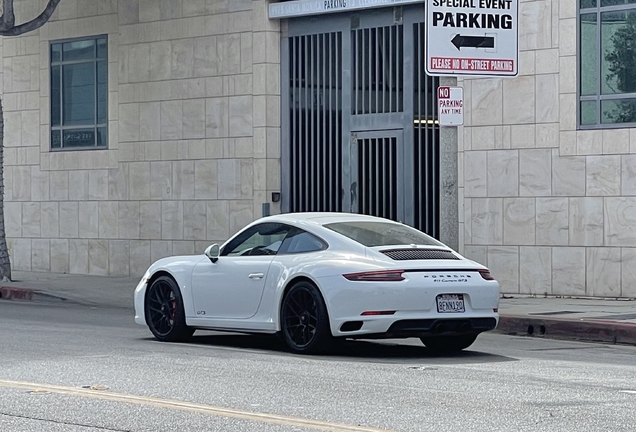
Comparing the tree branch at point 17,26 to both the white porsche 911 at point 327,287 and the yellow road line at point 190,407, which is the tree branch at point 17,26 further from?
the yellow road line at point 190,407

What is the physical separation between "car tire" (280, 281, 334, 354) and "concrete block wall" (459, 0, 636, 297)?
7542 millimetres

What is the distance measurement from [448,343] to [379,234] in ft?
4.25

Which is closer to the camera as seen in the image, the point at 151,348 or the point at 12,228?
the point at 151,348

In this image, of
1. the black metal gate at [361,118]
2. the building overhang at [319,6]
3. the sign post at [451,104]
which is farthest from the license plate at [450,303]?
the building overhang at [319,6]

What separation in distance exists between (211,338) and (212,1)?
1061 cm

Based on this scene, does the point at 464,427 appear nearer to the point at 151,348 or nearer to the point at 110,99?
the point at 151,348

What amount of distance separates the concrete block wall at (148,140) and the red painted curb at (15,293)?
3.20m

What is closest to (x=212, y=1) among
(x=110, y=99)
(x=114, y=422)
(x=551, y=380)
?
(x=110, y=99)

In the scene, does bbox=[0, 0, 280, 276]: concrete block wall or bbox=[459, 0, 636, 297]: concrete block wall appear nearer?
bbox=[459, 0, 636, 297]: concrete block wall

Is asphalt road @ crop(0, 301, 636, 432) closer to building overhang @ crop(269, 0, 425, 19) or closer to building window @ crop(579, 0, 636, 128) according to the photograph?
building window @ crop(579, 0, 636, 128)

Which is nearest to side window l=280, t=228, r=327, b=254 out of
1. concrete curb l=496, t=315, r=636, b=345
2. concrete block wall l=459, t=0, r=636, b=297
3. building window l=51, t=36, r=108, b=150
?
concrete curb l=496, t=315, r=636, b=345

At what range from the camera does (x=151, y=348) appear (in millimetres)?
12867

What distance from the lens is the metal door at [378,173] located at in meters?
21.4

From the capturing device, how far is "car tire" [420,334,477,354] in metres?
12.8
